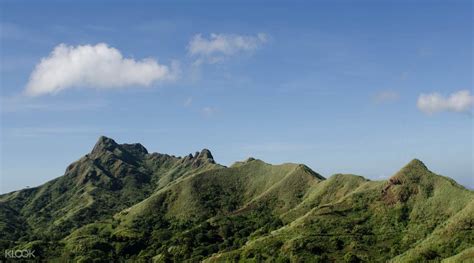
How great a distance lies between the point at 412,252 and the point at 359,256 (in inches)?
765

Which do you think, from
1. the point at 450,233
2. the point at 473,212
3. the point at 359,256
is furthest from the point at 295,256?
the point at 473,212

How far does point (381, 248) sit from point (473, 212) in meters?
37.9

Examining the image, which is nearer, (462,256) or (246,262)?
(462,256)

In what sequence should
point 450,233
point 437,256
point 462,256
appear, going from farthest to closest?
point 450,233
point 437,256
point 462,256

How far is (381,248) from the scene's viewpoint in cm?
19662

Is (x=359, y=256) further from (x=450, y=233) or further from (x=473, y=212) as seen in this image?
(x=473, y=212)

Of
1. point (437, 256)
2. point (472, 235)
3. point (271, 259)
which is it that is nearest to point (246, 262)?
point (271, 259)

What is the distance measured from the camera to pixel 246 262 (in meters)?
199

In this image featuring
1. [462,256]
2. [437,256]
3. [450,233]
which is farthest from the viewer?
[450,233]

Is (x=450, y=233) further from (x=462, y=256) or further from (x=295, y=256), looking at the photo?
(x=295, y=256)

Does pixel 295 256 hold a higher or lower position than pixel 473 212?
lower

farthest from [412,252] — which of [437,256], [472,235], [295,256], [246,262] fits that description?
[246,262]

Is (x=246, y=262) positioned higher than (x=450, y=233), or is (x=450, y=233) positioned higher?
(x=450, y=233)

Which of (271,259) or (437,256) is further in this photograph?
(271,259)
